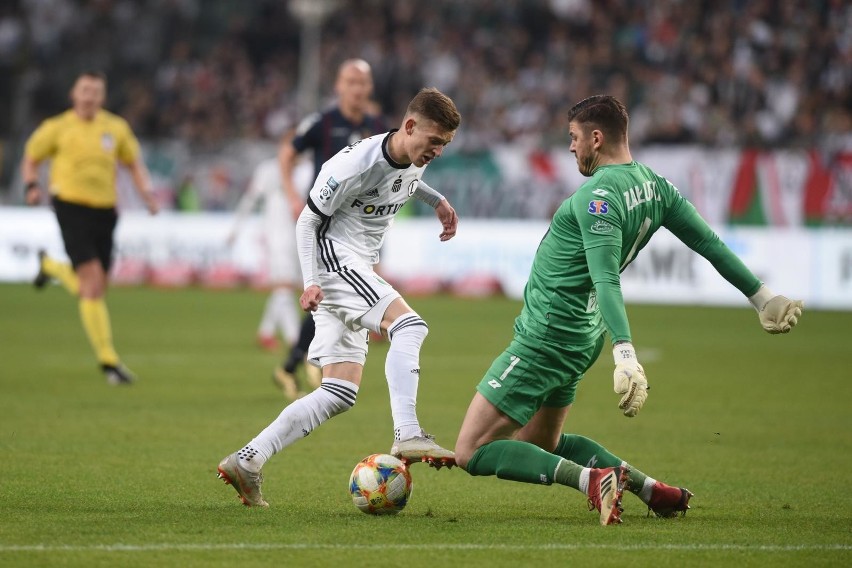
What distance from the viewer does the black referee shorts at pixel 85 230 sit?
38.7ft

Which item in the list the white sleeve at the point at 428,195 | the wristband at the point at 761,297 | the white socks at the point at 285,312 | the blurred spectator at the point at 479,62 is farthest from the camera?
the blurred spectator at the point at 479,62

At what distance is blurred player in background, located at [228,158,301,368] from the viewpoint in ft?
45.5

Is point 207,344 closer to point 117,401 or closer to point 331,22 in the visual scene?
point 117,401

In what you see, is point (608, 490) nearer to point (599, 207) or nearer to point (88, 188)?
point (599, 207)

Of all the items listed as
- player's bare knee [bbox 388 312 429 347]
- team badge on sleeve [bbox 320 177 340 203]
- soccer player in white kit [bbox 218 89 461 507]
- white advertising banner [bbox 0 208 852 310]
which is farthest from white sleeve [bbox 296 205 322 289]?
white advertising banner [bbox 0 208 852 310]

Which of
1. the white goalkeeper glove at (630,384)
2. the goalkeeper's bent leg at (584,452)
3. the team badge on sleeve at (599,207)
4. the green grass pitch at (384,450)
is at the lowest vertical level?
the green grass pitch at (384,450)

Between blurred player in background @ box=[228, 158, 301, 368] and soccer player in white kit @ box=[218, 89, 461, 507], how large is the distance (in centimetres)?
695

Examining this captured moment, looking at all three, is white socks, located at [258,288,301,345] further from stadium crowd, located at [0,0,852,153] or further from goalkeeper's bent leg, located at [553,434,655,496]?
stadium crowd, located at [0,0,852,153]

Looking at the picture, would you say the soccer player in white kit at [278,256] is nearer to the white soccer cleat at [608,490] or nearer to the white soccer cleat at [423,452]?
the white soccer cleat at [423,452]

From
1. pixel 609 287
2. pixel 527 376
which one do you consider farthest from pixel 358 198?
pixel 609 287

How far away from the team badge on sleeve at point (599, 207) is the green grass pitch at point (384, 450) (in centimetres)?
140

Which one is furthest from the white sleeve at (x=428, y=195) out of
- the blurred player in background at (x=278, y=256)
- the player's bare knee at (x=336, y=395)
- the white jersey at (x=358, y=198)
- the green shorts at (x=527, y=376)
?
the blurred player in background at (x=278, y=256)

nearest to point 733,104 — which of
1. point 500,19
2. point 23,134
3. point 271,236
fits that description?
point 500,19

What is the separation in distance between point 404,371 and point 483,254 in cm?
1692
